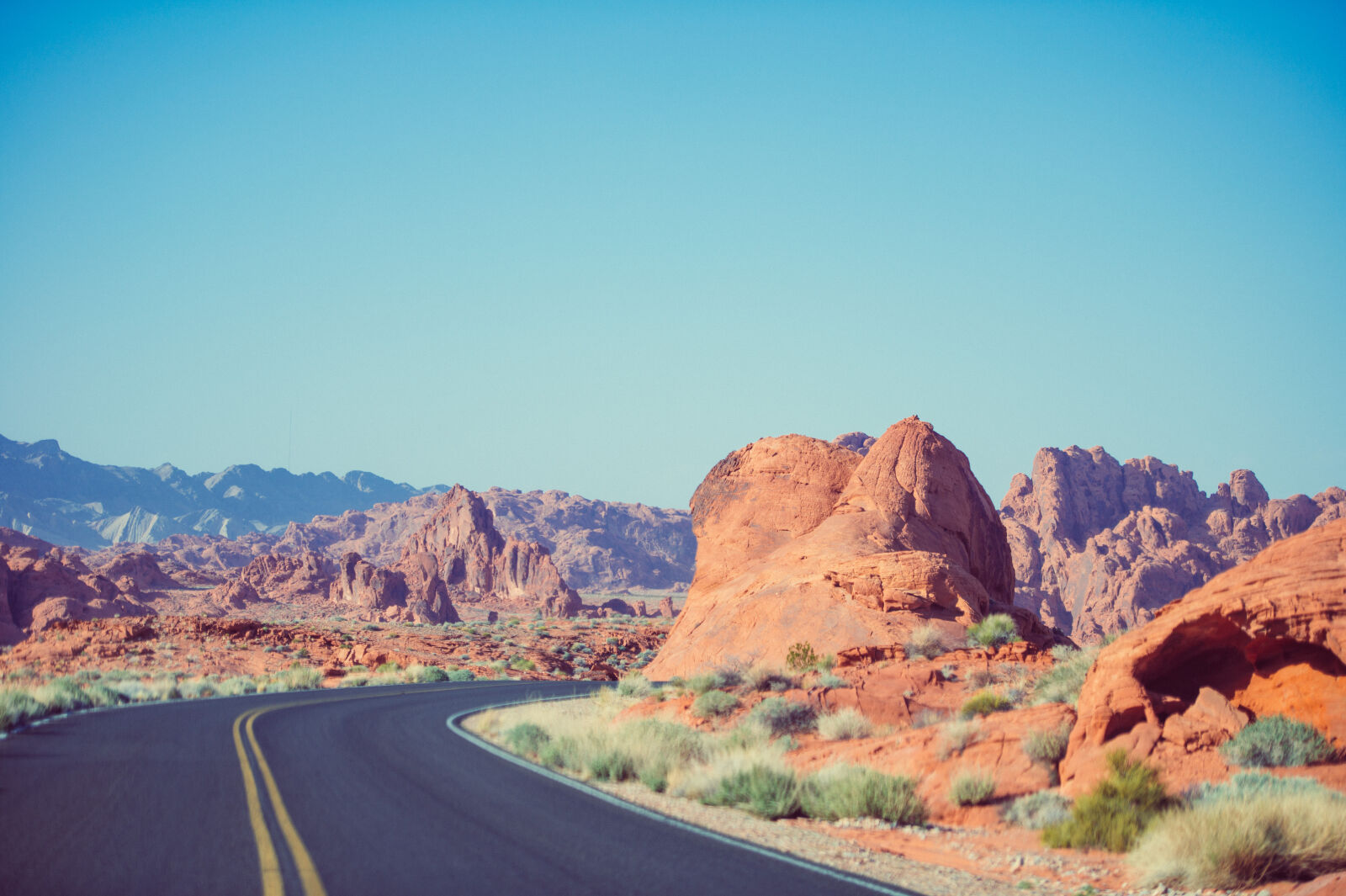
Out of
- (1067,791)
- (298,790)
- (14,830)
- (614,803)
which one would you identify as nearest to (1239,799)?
(1067,791)

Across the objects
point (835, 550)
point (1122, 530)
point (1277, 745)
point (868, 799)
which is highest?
point (1122, 530)

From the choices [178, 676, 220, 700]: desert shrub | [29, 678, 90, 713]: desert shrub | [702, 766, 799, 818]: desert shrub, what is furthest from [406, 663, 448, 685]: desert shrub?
[702, 766, 799, 818]: desert shrub

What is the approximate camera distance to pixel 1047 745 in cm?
1204

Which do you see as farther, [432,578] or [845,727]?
[432,578]

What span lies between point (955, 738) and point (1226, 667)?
11.6 feet

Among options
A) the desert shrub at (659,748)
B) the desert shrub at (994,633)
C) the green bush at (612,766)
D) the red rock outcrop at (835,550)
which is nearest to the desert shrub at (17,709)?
the green bush at (612,766)

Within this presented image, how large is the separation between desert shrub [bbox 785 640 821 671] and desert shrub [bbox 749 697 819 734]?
5.06 meters

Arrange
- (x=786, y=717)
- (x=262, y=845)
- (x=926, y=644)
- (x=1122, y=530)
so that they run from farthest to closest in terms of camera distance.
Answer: (x=1122, y=530), (x=926, y=644), (x=786, y=717), (x=262, y=845)

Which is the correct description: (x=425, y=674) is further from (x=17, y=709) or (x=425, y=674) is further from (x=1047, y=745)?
(x=1047, y=745)

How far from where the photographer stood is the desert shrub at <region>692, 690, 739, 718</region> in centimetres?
1784

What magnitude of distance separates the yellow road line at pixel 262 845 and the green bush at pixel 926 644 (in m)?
13.5

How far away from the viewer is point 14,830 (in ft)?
27.0

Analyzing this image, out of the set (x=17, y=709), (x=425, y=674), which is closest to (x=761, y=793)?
(x=17, y=709)

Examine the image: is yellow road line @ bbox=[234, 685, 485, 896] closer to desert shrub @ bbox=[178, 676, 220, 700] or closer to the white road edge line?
the white road edge line
